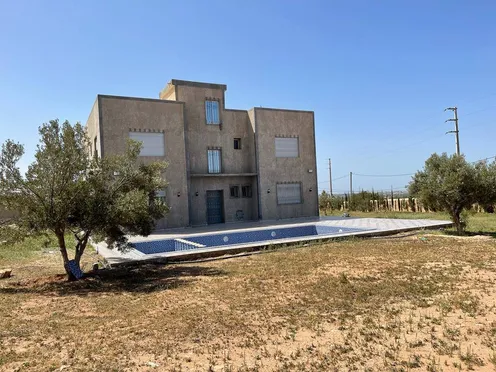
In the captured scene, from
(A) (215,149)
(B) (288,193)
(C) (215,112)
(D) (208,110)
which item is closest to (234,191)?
(A) (215,149)

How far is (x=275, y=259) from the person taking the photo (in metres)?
11.4

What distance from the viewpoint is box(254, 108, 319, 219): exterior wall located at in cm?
2506

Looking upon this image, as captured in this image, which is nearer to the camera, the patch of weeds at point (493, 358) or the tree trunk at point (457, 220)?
the patch of weeds at point (493, 358)

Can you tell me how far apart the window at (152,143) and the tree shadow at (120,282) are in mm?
11424

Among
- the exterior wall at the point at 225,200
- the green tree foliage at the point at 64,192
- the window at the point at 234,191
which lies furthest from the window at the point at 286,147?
the green tree foliage at the point at 64,192

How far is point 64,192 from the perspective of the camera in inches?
355

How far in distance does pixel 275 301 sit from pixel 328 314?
3.79ft

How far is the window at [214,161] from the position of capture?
24078 mm

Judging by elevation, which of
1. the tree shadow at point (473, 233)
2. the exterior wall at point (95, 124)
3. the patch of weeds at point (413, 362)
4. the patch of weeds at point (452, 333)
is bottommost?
the patch of weeds at point (413, 362)

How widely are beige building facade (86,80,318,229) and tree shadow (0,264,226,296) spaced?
10.8m

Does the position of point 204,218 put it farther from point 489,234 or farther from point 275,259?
point 489,234

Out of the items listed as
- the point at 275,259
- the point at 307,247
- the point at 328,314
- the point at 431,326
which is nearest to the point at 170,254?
the point at 275,259

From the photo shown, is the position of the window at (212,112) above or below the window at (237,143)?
above

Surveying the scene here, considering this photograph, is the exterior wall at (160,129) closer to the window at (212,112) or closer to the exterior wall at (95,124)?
the exterior wall at (95,124)
